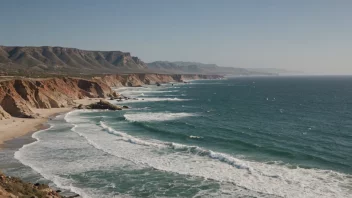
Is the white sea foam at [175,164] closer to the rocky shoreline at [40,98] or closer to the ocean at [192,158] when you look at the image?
the ocean at [192,158]

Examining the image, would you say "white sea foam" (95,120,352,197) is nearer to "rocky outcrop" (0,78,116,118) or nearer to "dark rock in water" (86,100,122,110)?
"rocky outcrop" (0,78,116,118)

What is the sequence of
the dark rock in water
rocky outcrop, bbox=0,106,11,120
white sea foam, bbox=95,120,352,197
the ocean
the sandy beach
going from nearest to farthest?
white sea foam, bbox=95,120,352,197 < the ocean < the sandy beach < rocky outcrop, bbox=0,106,11,120 < the dark rock in water

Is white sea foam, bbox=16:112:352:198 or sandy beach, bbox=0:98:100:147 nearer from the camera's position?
white sea foam, bbox=16:112:352:198

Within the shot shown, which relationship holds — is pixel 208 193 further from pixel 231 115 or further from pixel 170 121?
pixel 231 115

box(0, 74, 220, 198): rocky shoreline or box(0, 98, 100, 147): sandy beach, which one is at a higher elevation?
box(0, 74, 220, 198): rocky shoreline

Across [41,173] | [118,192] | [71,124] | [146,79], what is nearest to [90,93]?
[71,124]

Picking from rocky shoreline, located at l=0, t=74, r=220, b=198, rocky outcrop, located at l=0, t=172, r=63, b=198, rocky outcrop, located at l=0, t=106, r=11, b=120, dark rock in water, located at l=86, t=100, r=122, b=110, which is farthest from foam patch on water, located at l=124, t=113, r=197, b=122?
rocky outcrop, located at l=0, t=172, r=63, b=198

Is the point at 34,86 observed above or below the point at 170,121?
above

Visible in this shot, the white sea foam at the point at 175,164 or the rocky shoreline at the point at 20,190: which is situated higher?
the rocky shoreline at the point at 20,190

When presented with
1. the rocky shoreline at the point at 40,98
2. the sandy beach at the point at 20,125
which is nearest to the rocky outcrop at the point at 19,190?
the sandy beach at the point at 20,125

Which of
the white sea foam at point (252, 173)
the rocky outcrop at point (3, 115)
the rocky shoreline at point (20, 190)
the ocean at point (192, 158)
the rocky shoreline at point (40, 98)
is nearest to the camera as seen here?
the rocky shoreline at point (20, 190)

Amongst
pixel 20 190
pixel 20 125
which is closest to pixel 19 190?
pixel 20 190
